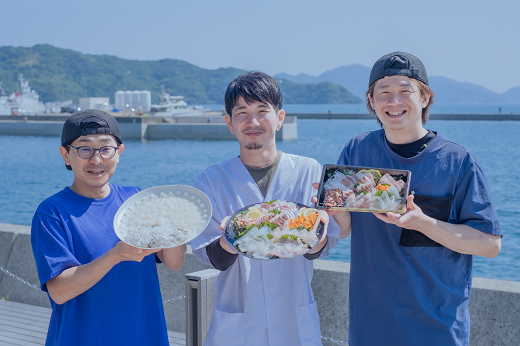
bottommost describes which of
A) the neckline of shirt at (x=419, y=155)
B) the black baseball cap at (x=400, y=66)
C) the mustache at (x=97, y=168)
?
the mustache at (x=97, y=168)

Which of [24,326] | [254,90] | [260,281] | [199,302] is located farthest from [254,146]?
[24,326]

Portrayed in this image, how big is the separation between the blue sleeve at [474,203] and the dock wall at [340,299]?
4.03 feet

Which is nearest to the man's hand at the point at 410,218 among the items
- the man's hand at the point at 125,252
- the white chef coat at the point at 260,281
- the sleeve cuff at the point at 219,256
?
the white chef coat at the point at 260,281

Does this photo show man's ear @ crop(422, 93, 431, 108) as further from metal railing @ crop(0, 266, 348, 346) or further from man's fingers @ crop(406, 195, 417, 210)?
metal railing @ crop(0, 266, 348, 346)

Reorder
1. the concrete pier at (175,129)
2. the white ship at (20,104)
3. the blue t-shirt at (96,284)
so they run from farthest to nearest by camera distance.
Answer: the white ship at (20,104), the concrete pier at (175,129), the blue t-shirt at (96,284)

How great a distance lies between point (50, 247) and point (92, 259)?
19cm

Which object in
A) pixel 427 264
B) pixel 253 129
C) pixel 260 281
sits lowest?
pixel 260 281

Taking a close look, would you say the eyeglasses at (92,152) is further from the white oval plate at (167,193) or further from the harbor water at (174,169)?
the harbor water at (174,169)

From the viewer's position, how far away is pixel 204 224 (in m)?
2.20

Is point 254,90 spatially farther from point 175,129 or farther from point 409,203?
point 175,129

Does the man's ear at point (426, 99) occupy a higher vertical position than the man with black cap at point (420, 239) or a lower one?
higher

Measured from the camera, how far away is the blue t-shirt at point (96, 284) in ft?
6.93

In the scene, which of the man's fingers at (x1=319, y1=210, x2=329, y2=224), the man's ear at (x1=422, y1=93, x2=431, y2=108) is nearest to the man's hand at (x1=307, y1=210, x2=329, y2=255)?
the man's fingers at (x1=319, y1=210, x2=329, y2=224)

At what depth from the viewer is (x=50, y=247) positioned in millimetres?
2092
